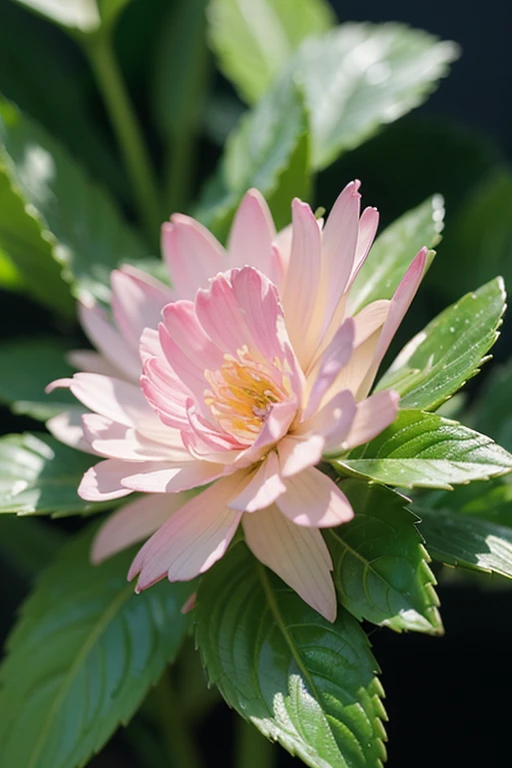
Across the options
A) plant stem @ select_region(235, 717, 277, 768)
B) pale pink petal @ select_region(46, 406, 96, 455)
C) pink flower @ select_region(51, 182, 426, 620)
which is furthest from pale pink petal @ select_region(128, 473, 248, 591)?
plant stem @ select_region(235, 717, 277, 768)

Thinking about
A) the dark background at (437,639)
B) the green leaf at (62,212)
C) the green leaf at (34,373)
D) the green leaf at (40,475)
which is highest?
the green leaf at (62,212)

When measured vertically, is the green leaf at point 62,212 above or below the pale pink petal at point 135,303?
above

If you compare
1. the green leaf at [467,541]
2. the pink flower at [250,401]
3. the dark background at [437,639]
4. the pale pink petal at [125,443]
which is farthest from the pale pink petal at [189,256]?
the dark background at [437,639]

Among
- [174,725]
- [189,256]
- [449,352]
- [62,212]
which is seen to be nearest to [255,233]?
[189,256]

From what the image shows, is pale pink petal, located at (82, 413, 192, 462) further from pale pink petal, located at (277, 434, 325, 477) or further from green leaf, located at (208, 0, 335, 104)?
green leaf, located at (208, 0, 335, 104)

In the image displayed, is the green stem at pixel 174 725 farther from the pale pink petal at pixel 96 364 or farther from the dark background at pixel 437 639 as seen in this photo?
the pale pink petal at pixel 96 364

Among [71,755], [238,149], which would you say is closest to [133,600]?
[71,755]

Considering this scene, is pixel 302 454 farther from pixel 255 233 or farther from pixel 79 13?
pixel 79 13
